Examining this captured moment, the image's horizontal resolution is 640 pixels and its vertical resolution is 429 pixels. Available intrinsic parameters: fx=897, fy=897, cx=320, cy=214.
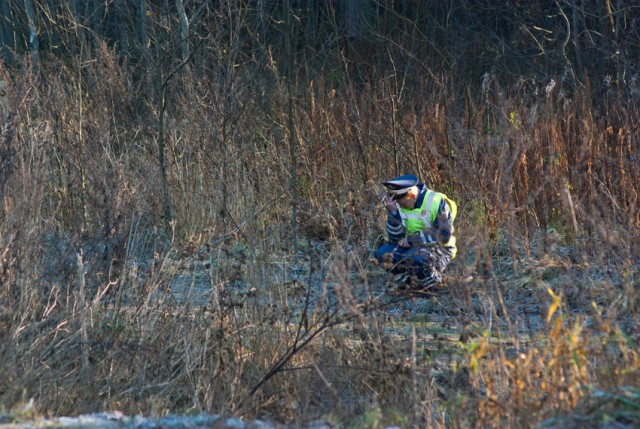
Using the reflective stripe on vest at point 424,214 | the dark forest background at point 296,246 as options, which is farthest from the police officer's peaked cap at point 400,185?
the dark forest background at point 296,246

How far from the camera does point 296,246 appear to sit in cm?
767

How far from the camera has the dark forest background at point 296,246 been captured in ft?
15.5

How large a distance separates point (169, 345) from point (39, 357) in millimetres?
856

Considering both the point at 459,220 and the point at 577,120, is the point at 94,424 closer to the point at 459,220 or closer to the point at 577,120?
the point at 459,220

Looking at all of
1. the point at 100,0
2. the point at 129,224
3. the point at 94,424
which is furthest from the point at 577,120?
the point at 100,0

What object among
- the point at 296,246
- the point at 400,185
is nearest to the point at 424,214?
the point at 400,185

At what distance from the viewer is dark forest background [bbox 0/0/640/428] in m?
4.72

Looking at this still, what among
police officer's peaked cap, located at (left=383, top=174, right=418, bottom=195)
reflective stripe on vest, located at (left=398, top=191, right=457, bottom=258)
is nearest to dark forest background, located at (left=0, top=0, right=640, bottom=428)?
reflective stripe on vest, located at (left=398, top=191, right=457, bottom=258)

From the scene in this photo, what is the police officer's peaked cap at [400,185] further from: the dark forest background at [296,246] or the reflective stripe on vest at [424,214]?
the dark forest background at [296,246]

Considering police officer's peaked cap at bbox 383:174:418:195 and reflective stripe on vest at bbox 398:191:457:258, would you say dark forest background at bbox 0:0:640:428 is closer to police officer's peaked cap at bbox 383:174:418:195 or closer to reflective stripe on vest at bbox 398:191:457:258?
reflective stripe on vest at bbox 398:191:457:258

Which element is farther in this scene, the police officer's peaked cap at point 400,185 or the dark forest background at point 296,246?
the police officer's peaked cap at point 400,185

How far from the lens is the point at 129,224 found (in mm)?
6613

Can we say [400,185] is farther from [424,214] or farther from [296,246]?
[296,246]

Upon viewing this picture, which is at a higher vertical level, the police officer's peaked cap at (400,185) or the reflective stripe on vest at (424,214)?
the police officer's peaked cap at (400,185)
